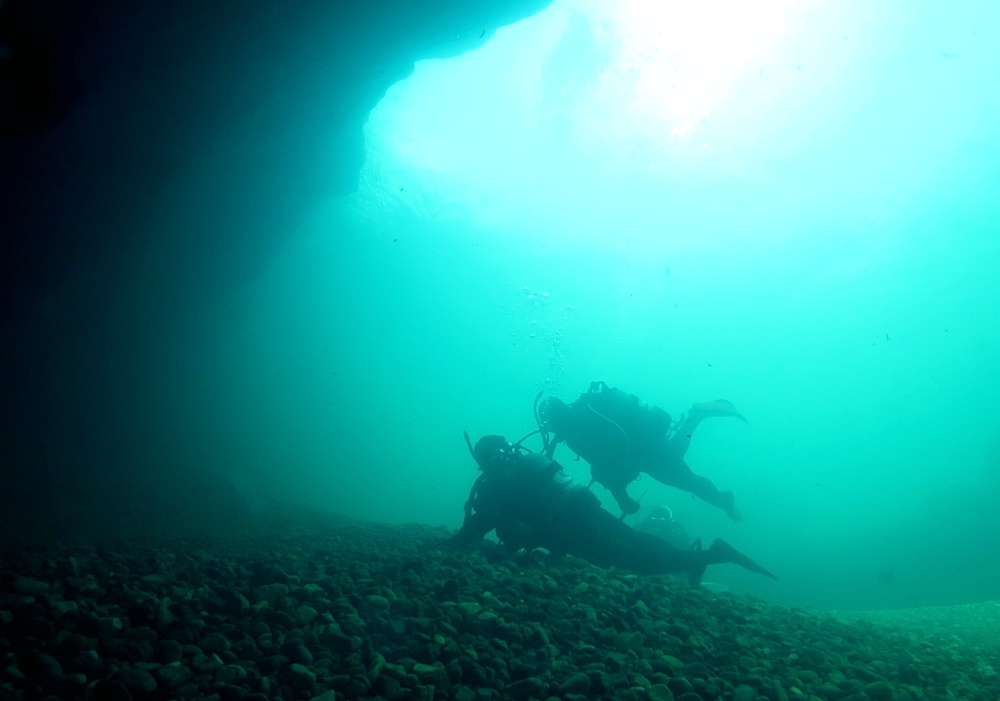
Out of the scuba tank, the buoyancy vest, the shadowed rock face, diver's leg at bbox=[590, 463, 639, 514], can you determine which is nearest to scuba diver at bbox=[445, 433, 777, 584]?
diver's leg at bbox=[590, 463, 639, 514]

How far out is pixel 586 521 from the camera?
24.3 feet

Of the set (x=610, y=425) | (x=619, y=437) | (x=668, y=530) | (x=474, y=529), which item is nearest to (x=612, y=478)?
(x=619, y=437)

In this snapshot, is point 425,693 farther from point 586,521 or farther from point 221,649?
point 586,521

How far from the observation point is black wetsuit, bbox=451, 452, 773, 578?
23.9ft

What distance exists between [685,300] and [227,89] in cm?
6104

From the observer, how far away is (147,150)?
10.7m

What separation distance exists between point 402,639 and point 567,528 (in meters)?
4.30

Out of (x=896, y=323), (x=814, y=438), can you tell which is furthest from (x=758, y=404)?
(x=896, y=323)

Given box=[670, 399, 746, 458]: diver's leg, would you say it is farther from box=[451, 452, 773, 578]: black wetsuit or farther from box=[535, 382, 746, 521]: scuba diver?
box=[451, 452, 773, 578]: black wetsuit

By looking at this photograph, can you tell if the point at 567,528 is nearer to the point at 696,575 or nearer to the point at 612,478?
the point at 696,575

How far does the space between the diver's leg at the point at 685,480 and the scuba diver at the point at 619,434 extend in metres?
0.03

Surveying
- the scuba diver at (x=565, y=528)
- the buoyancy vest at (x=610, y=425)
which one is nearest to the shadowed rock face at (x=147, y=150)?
the scuba diver at (x=565, y=528)

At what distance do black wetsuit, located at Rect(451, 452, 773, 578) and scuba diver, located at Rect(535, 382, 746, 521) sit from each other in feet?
8.79

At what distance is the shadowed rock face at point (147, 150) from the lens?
7770 millimetres
